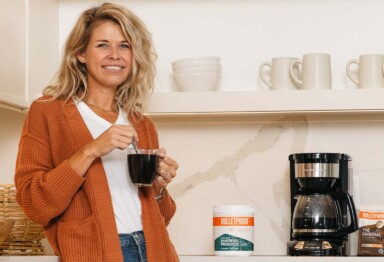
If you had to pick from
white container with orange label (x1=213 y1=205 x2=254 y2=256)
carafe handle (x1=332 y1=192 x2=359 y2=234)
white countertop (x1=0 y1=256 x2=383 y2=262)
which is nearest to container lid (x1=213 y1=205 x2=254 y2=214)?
white container with orange label (x1=213 y1=205 x2=254 y2=256)

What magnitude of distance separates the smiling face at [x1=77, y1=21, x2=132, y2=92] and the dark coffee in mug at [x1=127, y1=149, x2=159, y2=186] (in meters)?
0.25

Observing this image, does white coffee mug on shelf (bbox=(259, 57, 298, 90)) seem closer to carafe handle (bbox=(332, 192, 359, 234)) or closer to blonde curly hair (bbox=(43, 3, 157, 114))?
carafe handle (bbox=(332, 192, 359, 234))

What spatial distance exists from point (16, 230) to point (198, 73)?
0.70 m

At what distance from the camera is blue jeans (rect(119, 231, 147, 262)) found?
205 centimetres

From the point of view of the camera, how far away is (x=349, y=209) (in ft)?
7.98

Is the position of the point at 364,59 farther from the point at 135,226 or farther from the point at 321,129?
the point at 135,226

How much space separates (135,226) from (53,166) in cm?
25

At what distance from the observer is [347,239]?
2.48 m

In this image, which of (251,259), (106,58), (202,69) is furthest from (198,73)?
(251,259)

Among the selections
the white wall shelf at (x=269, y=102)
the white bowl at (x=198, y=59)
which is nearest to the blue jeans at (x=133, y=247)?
the white wall shelf at (x=269, y=102)

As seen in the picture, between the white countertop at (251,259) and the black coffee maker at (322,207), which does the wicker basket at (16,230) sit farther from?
the black coffee maker at (322,207)

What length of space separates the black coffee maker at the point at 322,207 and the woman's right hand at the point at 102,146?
2.14 ft

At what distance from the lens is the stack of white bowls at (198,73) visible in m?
2.61

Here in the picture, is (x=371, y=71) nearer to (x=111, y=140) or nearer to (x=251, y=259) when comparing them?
(x=251, y=259)
